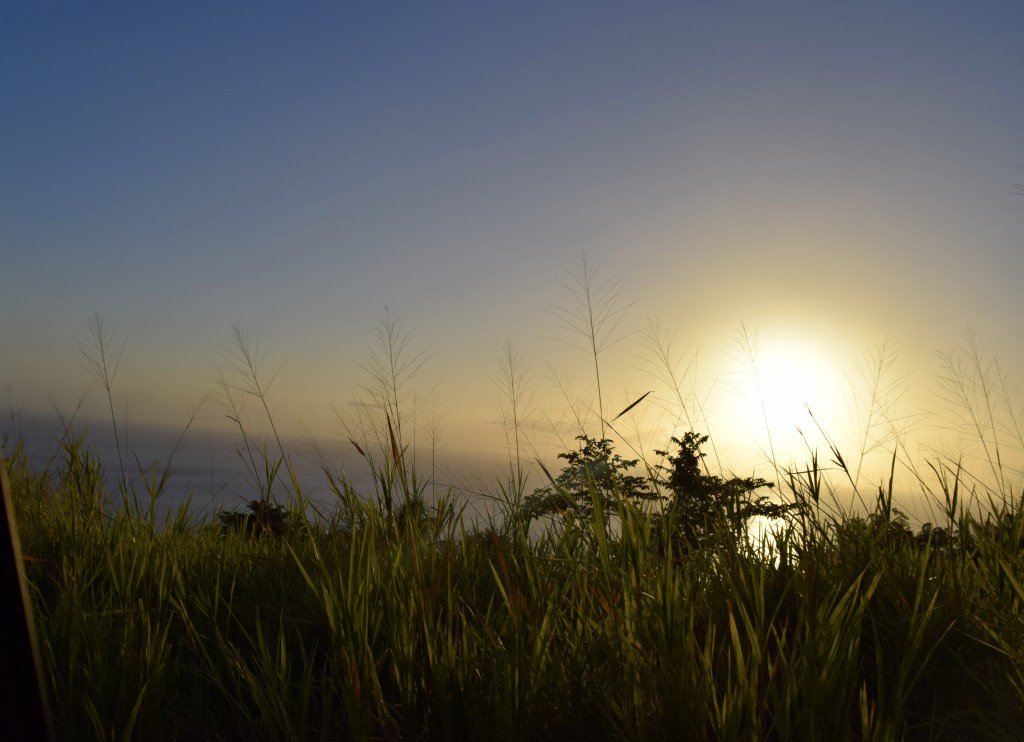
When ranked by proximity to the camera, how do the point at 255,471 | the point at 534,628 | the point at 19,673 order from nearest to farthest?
the point at 19,673, the point at 534,628, the point at 255,471

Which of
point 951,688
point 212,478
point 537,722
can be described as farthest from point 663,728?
point 212,478

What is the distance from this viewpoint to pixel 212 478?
4.15 metres

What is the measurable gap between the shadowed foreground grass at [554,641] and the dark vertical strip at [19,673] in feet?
2.66

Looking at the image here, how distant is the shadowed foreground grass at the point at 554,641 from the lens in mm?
1663

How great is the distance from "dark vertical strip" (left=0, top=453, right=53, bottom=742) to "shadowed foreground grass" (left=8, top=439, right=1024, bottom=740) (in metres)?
0.81

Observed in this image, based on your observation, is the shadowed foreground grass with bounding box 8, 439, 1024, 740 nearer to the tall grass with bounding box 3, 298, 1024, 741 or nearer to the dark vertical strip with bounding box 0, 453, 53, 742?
the tall grass with bounding box 3, 298, 1024, 741

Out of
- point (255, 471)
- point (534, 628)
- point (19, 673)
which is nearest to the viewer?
point (19, 673)

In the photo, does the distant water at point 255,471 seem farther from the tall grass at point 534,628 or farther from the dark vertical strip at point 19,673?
the dark vertical strip at point 19,673

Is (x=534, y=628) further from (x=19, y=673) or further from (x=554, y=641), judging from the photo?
(x=19, y=673)

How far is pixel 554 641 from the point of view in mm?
2014

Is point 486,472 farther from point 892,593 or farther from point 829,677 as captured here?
point 829,677

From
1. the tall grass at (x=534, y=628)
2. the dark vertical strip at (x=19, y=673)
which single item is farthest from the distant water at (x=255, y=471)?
the dark vertical strip at (x=19, y=673)

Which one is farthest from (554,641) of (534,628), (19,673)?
(19,673)

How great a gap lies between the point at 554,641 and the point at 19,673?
1.38 meters
